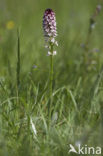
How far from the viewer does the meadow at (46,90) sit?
1.59 metres

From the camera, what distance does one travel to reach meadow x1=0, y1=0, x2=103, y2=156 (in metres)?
1.59

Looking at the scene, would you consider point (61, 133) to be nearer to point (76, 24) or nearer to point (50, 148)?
point (50, 148)

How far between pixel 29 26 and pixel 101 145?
420cm

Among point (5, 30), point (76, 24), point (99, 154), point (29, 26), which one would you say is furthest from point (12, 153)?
point (76, 24)

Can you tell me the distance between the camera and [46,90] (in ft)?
6.50

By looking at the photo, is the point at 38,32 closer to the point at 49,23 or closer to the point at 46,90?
the point at 46,90

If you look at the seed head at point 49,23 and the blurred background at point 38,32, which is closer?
the seed head at point 49,23

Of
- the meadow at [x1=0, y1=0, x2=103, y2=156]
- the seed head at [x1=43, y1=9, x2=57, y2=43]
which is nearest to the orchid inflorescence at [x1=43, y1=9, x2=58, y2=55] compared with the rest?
the seed head at [x1=43, y1=9, x2=57, y2=43]

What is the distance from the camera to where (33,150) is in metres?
1.57

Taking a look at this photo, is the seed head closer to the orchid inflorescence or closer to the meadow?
the orchid inflorescence

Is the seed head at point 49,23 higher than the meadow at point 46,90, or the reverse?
the seed head at point 49,23

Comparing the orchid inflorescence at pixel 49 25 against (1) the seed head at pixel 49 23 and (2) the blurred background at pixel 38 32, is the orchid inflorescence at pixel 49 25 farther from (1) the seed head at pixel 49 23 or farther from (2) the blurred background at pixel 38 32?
(2) the blurred background at pixel 38 32

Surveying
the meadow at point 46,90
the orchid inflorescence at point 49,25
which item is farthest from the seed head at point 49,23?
the meadow at point 46,90

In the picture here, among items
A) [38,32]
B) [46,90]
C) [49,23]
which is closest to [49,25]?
[49,23]
